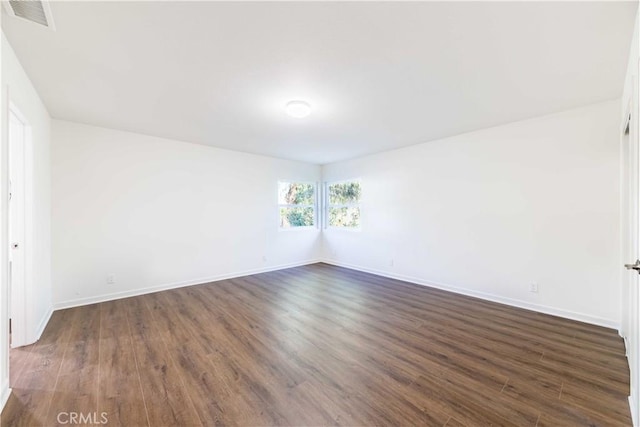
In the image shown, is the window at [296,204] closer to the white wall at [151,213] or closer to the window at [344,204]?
the white wall at [151,213]

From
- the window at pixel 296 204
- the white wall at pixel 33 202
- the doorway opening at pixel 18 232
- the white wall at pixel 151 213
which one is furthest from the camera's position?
the window at pixel 296 204

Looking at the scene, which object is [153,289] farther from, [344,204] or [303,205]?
[344,204]

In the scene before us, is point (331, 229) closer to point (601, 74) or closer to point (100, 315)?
point (100, 315)

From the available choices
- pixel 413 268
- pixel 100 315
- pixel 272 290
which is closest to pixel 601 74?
pixel 413 268

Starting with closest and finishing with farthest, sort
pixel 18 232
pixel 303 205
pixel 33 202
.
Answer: pixel 18 232
pixel 33 202
pixel 303 205

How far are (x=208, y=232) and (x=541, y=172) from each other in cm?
503

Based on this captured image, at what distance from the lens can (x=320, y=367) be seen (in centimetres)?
206

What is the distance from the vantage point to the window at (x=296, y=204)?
19.0ft

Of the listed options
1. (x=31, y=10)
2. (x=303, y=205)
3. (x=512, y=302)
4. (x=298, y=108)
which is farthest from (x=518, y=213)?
(x=31, y=10)

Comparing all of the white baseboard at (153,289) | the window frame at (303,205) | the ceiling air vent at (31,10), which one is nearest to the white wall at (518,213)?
the window frame at (303,205)

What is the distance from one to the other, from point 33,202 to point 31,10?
1.82 metres

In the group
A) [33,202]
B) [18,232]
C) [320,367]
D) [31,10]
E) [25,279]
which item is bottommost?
[320,367]

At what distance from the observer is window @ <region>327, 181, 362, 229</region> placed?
5.60 metres

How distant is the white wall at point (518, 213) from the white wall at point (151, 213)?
2.74 m
